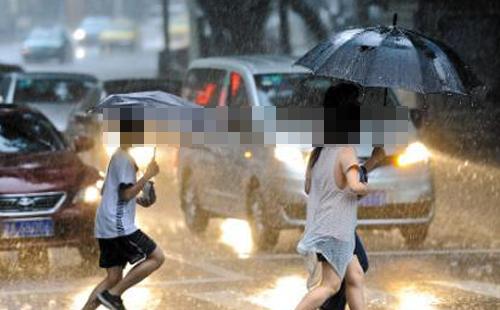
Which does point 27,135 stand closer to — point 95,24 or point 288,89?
point 288,89

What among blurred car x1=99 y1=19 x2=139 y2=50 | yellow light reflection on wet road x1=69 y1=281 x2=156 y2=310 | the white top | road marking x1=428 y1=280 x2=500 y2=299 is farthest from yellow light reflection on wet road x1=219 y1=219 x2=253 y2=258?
blurred car x1=99 y1=19 x2=139 y2=50

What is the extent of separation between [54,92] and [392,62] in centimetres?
1472

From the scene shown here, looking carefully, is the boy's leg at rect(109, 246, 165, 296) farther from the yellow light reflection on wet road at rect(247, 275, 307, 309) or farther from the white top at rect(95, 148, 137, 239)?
the yellow light reflection on wet road at rect(247, 275, 307, 309)

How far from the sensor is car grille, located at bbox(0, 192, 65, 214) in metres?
13.0

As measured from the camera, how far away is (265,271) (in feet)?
42.7

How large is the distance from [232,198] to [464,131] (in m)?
7.96

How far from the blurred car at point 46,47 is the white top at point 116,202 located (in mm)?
55499

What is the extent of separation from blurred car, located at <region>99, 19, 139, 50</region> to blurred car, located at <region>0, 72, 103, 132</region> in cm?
4890

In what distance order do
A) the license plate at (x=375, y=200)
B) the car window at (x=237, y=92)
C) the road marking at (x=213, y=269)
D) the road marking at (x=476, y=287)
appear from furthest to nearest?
the car window at (x=237, y=92), the license plate at (x=375, y=200), the road marking at (x=213, y=269), the road marking at (x=476, y=287)

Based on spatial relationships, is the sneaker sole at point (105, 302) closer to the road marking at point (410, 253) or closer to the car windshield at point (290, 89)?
the road marking at point (410, 253)

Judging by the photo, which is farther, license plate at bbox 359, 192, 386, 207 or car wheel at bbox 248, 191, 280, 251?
car wheel at bbox 248, 191, 280, 251

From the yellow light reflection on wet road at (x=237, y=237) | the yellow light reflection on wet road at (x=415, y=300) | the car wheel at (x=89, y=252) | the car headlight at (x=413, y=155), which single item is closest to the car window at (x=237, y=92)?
the yellow light reflection on wet road at (x=237, y=237)

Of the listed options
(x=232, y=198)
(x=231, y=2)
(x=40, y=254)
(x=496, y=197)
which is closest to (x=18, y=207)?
(x=40, y=254)

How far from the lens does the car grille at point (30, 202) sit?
1302 centimetres
